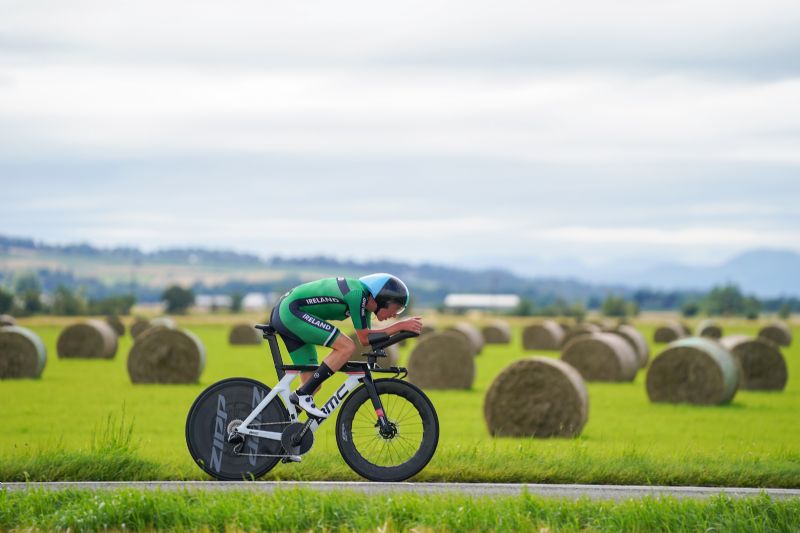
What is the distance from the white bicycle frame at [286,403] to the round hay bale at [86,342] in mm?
44758

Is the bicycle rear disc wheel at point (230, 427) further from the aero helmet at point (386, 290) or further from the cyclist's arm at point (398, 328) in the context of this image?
the aero helmet at point (386, 290)

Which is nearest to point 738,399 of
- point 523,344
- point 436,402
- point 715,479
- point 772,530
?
point 436,402

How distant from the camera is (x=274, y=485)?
12.4 m

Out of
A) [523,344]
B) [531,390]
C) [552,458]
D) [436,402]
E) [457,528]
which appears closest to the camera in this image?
[457,528]

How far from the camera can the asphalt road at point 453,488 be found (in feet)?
39.8

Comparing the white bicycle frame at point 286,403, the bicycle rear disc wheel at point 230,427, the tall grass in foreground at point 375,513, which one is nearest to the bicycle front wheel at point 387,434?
the white bicycle frame at point 286,403

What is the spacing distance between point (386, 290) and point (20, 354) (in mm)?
31377

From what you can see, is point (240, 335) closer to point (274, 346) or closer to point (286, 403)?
point (274, 346)

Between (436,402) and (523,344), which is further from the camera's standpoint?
(523,344)

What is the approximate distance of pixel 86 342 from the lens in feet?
183

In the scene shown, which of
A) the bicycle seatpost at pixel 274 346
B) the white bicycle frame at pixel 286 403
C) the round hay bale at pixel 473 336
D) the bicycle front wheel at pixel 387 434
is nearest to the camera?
the bicycle front wheel at pixel 387 434

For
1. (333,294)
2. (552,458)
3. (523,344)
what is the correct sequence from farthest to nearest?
(523,344), (552,458), (333,294)

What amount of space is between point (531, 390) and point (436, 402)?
9.22m

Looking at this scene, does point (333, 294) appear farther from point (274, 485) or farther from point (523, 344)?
point (523, 344)
